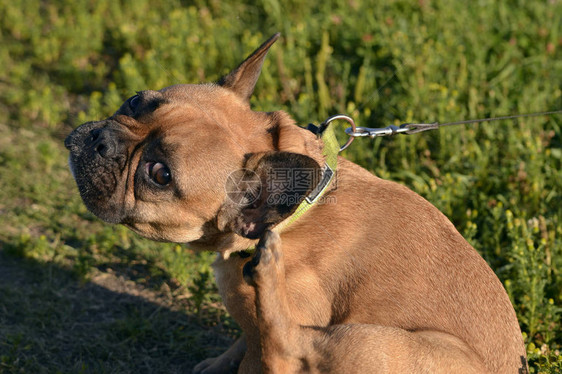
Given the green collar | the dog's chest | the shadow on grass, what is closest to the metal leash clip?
the green collar

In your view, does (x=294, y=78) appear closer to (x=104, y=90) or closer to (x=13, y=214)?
(x=104, y=90)

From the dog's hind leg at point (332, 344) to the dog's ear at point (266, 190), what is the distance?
17cm

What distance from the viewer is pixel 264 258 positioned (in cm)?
313

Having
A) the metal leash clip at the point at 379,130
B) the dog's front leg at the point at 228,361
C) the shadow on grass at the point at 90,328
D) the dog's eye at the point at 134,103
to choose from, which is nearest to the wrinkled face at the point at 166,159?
the dog's eye at the point at 134,103

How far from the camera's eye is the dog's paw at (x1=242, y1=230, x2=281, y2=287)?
10.3ft

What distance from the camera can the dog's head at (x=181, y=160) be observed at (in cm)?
340

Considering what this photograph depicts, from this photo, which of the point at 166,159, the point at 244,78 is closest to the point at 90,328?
the point at 166,159

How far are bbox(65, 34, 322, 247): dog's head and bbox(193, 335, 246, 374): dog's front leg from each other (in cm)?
97

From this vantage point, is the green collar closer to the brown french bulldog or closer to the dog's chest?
the brown french bulldog

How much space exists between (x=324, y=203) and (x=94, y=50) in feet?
19.8

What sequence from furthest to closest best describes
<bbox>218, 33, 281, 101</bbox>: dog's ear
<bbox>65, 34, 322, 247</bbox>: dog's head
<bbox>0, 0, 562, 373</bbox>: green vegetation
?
1. <bbox>0, 0, 562, 373</bbox>: green vegetation
2. <bbox>218, 33, 281, 101</bbox>: dog's ear
3. <bbox>65, 34, 322, 247</bbox>: dog's head

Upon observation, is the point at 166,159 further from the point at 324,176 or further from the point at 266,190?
the point at 324,176

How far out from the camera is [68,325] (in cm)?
467

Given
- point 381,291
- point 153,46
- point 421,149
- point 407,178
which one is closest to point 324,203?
point 381,291
